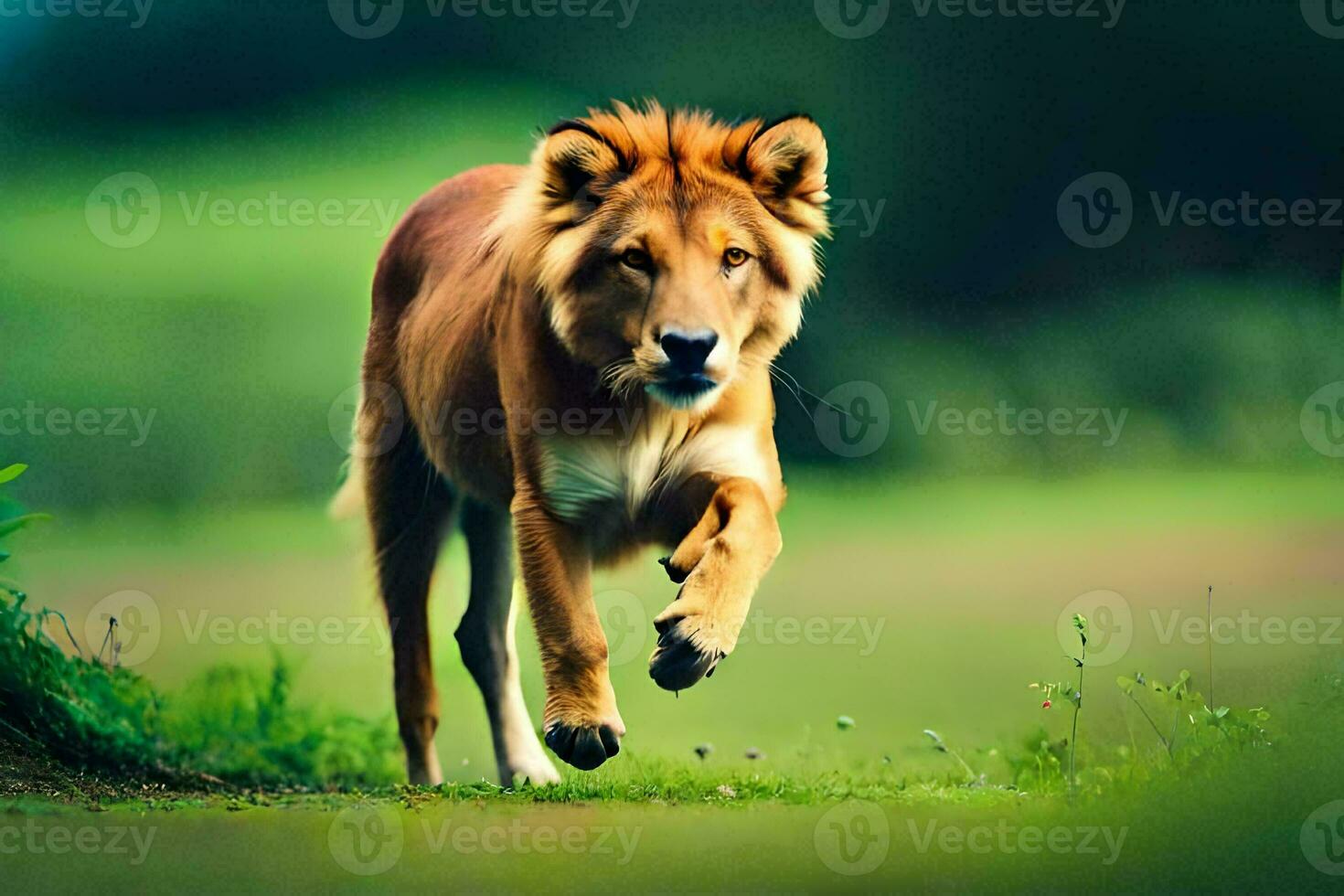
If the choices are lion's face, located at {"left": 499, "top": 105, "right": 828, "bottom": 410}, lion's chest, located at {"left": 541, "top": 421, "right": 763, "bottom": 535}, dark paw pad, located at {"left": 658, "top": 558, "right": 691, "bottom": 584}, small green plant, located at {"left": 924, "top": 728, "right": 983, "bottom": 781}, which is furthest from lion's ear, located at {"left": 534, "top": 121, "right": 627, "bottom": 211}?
small green plant, located at {"left": 924, "top": 728, "right": 983, "bottom": 781}

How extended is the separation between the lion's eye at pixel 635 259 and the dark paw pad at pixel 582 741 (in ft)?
5.45

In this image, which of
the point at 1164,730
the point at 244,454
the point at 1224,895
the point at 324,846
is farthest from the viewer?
the point at 244,454

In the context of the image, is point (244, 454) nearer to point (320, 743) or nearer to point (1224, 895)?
point (320, 743)

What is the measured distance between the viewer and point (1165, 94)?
758cm

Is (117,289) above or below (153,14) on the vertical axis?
below

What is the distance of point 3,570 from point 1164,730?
513cm

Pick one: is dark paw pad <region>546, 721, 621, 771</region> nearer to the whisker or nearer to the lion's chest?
the lion's chest

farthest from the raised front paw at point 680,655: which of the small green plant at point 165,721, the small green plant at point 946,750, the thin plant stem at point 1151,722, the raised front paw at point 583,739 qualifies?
the small green plant at point 165,721

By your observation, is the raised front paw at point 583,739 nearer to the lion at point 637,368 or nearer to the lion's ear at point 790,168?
the lion at point 637,368

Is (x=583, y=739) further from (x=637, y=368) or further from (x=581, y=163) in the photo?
(x=581, y=163)

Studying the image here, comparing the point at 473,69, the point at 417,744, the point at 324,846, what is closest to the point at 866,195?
the point at 473,69

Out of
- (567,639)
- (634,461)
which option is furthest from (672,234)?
(567,639)

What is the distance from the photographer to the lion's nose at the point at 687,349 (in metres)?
5.43

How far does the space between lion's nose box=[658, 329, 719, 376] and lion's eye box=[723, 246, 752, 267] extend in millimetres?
418
